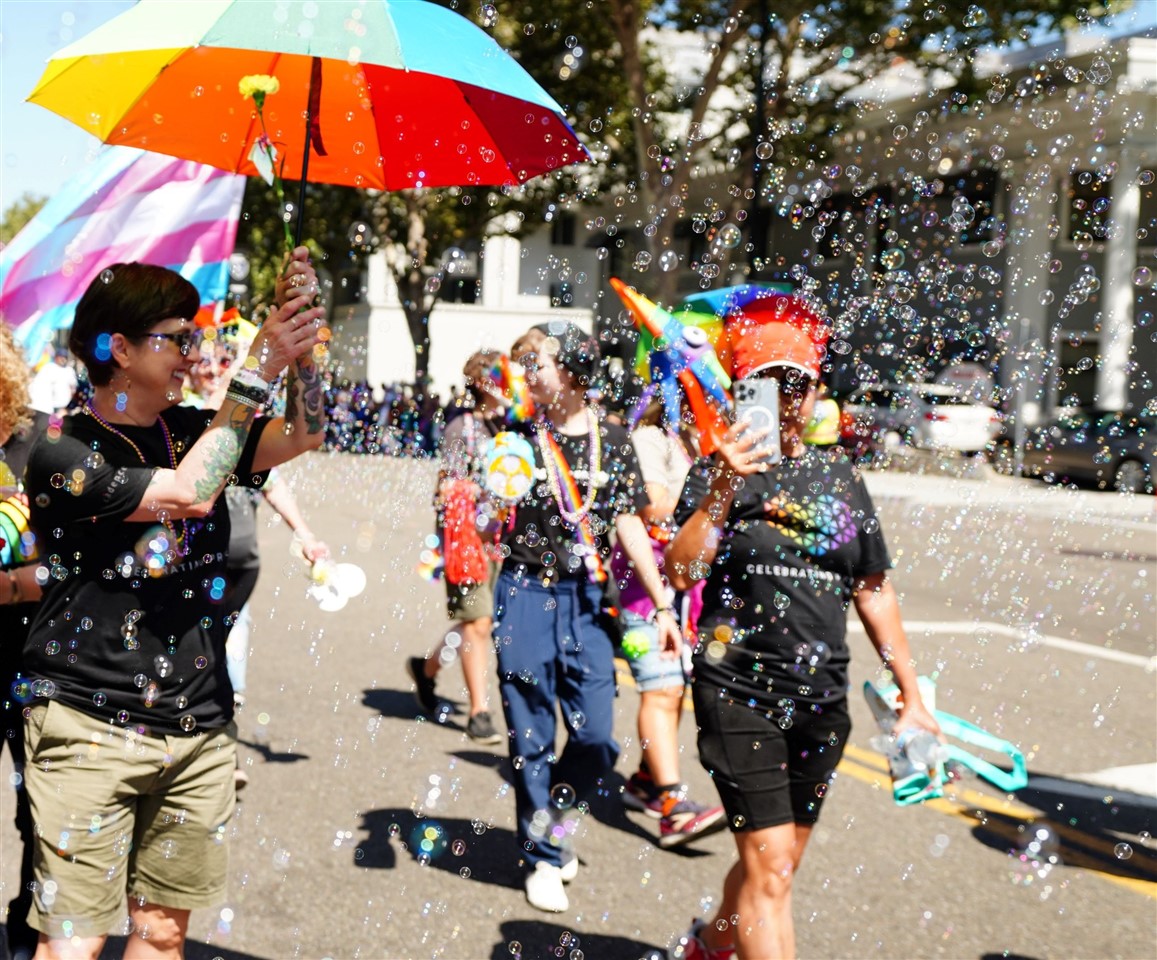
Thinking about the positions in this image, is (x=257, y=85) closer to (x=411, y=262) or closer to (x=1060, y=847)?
(x=1060, y=847)

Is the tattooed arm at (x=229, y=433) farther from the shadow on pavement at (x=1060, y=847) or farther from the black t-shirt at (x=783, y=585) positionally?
the shadow on pavement at (x=1060, y=847)

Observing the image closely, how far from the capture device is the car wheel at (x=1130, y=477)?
6.53 m

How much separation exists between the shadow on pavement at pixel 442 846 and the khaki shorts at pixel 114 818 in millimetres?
1823

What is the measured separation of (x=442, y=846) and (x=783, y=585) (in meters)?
2.26

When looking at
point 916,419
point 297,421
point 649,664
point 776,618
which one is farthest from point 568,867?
point 297,421

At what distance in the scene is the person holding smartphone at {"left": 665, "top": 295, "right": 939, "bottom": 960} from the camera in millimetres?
3160

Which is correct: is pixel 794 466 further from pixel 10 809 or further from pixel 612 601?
pixel 10 809

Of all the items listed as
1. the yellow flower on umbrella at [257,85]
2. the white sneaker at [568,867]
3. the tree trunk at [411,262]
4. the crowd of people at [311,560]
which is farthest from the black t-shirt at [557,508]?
the tree trunk at [411,262]

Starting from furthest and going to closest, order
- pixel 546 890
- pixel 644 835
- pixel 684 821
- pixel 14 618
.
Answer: pixel 644 835, pixel 684 821, pixel 546 890, pixel 14 618

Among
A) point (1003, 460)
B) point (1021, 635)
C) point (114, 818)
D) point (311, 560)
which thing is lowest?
point (1021, 635)

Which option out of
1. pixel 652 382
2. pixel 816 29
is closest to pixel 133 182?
pixel 652 382

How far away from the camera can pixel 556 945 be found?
401 centimetres

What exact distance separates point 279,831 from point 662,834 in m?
1.43

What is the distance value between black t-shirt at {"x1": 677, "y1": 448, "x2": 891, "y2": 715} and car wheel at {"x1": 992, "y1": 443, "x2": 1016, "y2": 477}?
186 cm
